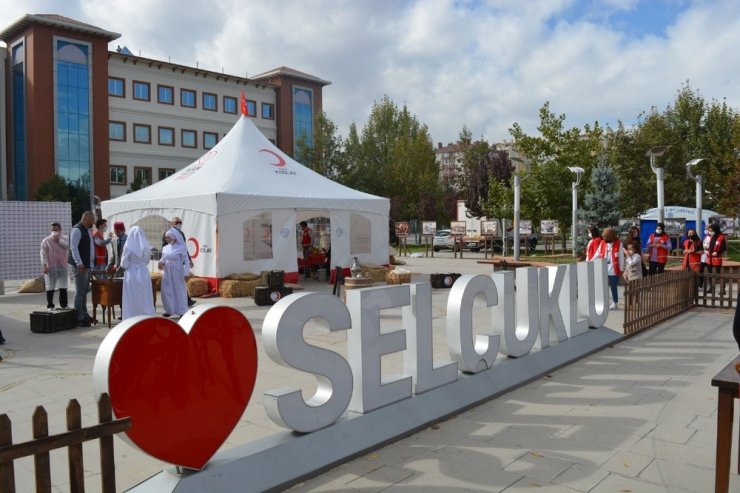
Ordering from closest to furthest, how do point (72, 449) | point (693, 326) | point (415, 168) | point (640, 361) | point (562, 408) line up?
point (72, 449) → point (562, 408) → point (640, 361) → point (693, 326) → point (415, 168)

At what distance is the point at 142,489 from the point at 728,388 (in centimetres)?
326

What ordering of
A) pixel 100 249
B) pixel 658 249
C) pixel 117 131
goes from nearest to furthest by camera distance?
pixel 100 249 < pixel 658 249 < pixel 117 131

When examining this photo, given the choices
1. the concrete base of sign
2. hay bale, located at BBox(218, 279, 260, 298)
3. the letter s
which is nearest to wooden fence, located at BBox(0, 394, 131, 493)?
the concrete base of sign

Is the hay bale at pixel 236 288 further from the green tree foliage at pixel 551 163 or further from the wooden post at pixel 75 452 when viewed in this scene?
the green tree foliage at pixel 551 163

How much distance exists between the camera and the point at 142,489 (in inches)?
136

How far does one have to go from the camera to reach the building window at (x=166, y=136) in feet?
148

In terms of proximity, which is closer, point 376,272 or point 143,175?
point 376,272

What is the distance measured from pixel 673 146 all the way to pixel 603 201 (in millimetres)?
16042

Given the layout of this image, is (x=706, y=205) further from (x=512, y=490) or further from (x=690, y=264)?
(x=512, y=490)

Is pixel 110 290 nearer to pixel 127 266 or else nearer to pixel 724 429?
pixel 127 266

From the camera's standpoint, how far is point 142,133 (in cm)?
4438

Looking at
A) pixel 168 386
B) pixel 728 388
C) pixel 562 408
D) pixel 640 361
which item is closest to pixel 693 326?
pixel 640 361

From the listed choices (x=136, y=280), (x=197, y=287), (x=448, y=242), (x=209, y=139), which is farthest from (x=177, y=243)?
(x=209, y=139)

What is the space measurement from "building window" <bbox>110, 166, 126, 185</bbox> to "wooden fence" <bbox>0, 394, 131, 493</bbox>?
43.7 metres
